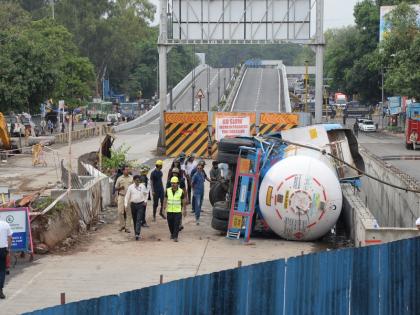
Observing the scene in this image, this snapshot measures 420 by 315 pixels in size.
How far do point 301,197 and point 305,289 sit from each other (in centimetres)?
652

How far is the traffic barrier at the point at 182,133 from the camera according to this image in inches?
1473

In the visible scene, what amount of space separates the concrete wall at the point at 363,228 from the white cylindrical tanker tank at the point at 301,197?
47cm

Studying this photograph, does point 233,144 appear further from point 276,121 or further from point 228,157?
point 276,121

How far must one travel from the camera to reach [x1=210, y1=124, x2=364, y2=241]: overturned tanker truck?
1627 centimetres

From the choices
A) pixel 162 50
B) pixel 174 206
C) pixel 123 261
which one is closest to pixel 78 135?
pixel 162 50

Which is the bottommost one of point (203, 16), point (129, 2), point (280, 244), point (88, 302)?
point (280, 244)

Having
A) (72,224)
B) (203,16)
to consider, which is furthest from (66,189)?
(203,16)

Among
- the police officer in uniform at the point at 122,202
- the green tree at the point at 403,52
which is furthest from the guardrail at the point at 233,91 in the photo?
the police officer in uniform at the point at 122,202

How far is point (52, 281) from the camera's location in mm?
13758

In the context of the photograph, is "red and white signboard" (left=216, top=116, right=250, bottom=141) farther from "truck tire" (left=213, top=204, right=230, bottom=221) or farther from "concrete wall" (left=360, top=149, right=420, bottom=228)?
"truck tire" (left=213, top=204, right=230, bottom=221)

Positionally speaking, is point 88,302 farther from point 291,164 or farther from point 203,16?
point 203,16

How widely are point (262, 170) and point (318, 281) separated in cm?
765

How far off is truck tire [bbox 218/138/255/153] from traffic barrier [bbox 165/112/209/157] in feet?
63.5

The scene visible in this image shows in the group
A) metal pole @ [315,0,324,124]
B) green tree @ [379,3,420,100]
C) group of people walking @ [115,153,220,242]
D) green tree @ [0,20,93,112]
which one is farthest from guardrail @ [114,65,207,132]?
group of people walking @ [115,153,220,242]
